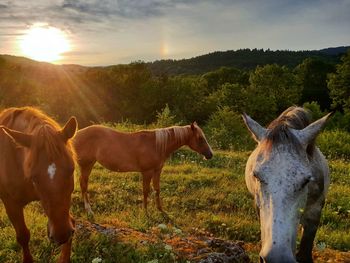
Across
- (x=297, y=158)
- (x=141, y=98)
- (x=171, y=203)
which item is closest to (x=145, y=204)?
(x=171, y=203)

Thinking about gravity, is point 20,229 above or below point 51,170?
below

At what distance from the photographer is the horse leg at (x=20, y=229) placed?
4805mm

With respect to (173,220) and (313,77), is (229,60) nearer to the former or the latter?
(313,77)

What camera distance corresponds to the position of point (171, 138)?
9602 millimetres

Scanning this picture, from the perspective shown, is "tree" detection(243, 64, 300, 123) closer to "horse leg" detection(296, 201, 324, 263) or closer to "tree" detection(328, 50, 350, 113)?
"tree" detection(328, 50, 350, 113)

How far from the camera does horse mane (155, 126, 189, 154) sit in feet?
30.5

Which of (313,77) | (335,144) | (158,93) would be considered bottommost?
(335,144)

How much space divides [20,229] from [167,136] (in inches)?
201

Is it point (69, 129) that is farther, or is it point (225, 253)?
point (225, 253)

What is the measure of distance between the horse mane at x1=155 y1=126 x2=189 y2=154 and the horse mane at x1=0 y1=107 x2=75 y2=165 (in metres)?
4.51

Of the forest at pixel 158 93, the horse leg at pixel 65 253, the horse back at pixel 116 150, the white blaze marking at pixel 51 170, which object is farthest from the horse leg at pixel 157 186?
the forest at pixel 158 93

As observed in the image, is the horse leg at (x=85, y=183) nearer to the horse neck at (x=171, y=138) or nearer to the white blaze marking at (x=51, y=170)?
the horse neck at (x=171, y=138)

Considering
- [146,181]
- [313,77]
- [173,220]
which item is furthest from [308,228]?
[313,77]

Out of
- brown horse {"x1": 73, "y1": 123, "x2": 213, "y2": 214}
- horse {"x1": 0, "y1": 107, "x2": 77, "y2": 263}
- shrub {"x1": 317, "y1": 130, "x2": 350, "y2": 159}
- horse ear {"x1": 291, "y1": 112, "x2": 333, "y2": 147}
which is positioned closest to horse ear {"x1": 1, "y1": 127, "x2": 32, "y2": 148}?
horse {"x1": 0, "y1": 107, "x2": 77, "y2": 263}
